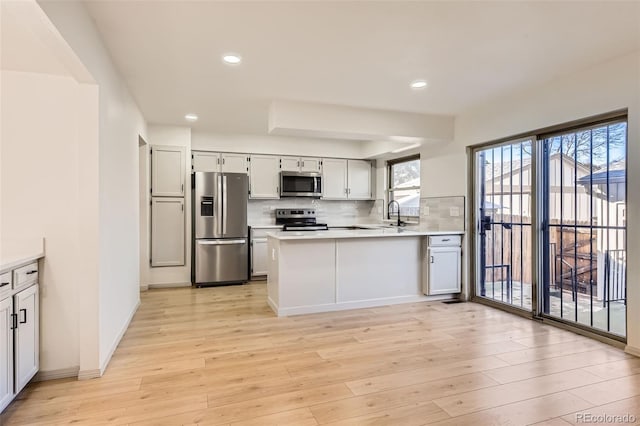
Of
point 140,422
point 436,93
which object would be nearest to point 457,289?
point 436,93

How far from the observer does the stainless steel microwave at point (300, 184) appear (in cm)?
611

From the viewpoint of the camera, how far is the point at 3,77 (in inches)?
93.7

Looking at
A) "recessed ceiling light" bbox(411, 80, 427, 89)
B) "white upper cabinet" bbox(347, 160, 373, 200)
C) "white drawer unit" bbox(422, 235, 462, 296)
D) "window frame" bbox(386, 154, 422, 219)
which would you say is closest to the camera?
"recessed ceiling light" bbox(411, 80, 427, 89)

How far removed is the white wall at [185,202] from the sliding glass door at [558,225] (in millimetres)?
4000

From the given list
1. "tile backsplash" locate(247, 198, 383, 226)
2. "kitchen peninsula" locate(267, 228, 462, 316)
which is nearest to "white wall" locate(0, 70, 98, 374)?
"kitchen peninsula" locate(267, 228, 462, 316)

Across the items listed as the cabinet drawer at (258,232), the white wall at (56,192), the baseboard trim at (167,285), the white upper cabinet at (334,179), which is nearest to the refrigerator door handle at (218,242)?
the cabinet drawer at (258,232)

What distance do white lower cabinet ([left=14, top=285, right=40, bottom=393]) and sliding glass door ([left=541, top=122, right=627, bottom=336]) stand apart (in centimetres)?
437

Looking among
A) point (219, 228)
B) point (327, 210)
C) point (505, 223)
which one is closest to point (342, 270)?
point (505, 223)

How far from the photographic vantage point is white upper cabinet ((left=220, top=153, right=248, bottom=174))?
5855 millimetres

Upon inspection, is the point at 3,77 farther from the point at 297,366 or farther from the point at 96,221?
the point at 297,366

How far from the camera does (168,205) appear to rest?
5305 mm

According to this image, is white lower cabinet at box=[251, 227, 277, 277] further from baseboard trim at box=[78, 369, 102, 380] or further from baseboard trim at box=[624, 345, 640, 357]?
baseboard trim at box=[624, 345, 640, 357]

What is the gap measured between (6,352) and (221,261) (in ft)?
11.1

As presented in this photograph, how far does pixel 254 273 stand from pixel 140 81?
10.7 feet
